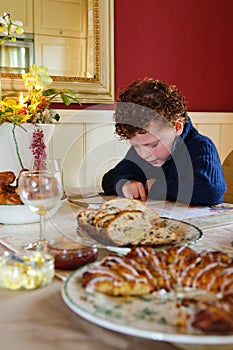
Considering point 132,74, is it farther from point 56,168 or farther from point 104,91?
point 56,168

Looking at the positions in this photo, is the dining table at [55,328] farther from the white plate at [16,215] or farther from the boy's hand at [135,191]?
the boy's hand at [135,191]

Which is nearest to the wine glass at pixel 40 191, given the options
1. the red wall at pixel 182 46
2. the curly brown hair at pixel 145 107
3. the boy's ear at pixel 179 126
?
the curly brown hair at pixel 145 107

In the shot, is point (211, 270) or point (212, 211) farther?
point (212, 211)

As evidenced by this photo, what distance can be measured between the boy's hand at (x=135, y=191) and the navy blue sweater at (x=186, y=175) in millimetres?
53

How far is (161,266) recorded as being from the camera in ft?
2.32

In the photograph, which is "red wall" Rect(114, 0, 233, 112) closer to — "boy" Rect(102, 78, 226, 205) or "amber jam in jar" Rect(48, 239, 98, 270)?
"boy" Rect(102, 78, 226, 205)

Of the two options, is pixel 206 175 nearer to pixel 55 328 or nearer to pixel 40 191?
pixel 40 191

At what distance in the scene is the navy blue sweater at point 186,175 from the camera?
157cm

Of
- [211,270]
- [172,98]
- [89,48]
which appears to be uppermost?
[89,48]

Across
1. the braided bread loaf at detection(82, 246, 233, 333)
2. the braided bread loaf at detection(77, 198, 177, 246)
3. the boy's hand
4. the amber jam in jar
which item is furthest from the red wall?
the braided bread loaf at detection(82, 246, 233, 333)

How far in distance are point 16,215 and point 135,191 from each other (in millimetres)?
547

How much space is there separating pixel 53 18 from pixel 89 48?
24 cm

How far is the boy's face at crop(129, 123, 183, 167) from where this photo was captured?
175 centimetres

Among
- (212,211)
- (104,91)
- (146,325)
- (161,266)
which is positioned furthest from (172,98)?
(146,325)
